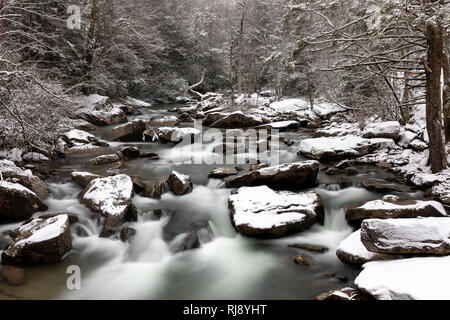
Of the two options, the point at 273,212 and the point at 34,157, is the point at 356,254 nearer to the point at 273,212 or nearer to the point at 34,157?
the point at 273,212

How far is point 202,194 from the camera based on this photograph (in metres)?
7.43

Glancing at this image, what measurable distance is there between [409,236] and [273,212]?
237 cm

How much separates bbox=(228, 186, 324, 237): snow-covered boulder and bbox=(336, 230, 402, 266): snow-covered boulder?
3.18ft

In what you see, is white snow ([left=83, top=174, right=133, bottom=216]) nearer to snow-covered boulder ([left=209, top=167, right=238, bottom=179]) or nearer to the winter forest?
the winter forest

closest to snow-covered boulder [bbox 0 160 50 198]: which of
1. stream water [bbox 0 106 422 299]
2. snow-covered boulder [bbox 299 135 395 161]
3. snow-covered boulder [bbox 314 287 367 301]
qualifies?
stream water [bbox 0 106 422 299]

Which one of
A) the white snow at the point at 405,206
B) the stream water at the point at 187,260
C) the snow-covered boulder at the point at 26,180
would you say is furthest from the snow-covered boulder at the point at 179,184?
the white snow at the point at 405,206

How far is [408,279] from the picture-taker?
3.39 meters

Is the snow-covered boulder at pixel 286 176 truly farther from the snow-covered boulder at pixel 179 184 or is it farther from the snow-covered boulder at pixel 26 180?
the snow-covered boulder at pixel 26 180

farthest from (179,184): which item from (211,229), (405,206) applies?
(405,206)

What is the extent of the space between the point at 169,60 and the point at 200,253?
86.4 ft

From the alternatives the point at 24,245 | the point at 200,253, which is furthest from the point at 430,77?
the point at 24,245

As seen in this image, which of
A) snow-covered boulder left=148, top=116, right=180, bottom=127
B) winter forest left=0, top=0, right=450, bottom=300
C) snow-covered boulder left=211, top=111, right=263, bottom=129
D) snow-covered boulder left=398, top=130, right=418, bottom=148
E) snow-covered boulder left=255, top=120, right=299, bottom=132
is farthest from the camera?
snow-covered boulder left=148, top=116, right=180, bottom=127

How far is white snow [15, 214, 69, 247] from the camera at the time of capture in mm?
4578
